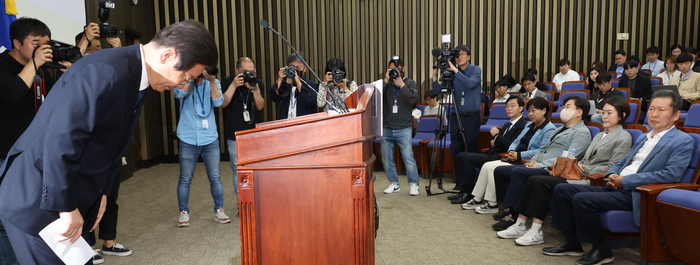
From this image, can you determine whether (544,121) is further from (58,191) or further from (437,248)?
(58,191)

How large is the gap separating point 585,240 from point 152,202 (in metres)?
3.80

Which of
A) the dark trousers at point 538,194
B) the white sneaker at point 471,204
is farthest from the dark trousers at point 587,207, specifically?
the white sneaker at point 471,204

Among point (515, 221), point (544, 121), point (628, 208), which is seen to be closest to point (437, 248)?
point (515, 221)

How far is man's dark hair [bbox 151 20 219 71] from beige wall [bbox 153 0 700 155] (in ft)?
20.2

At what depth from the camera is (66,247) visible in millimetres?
1057

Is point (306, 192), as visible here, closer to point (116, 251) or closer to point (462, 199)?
point (116, 251)

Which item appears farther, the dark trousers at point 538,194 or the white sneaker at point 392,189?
the white sneaker at point 392,189

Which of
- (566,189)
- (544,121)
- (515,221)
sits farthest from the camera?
(544,121)

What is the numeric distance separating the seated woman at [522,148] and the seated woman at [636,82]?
2781 millimetres

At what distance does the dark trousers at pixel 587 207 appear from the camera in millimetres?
2318

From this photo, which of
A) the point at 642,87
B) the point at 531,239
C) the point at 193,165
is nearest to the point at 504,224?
the point at 531,239

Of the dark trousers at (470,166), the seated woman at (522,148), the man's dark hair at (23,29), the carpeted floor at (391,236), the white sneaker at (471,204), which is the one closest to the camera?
the man's dark hair at (23,29)

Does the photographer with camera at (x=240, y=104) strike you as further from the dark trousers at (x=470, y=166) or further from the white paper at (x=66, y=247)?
the white paper at (x=66, y=247)

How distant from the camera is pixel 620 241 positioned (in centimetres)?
259
